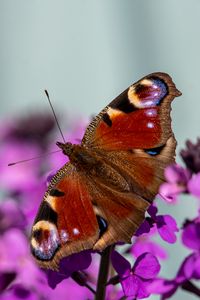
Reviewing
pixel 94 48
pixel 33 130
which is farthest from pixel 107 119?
pixel 94 48

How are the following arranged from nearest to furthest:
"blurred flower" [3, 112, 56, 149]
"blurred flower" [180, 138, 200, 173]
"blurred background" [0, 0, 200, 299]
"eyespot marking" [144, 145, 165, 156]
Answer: "eyespot marking" [144, 145, 165, 156] → "blurred flower" [180, 138, 200, 173] → "blurred flower" [3, 112, 56, 149] → "blurred background" [0, 0, 200, 299]

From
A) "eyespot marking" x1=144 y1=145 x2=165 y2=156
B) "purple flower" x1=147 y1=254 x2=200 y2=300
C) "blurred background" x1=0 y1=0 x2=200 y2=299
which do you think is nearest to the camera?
"purple flower" x1=147 y1=254 x2=200 y2=300

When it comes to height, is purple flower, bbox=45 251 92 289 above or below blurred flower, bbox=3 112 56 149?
above

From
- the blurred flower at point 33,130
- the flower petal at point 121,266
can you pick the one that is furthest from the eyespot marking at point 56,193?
the blurred flower at point 33,130

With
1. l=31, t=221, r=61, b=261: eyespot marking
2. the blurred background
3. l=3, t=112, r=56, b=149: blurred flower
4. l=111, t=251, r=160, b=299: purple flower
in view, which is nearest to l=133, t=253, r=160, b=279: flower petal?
l=111, t=251, r=160, b=299: purple flower

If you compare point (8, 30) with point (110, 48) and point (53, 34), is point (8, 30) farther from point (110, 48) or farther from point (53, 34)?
point (110, 48)

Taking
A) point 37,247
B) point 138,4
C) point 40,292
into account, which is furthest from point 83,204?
point 138,4

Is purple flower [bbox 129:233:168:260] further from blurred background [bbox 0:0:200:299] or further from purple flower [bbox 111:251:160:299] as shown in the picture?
blurred background [bbox 0:0:200:299]
